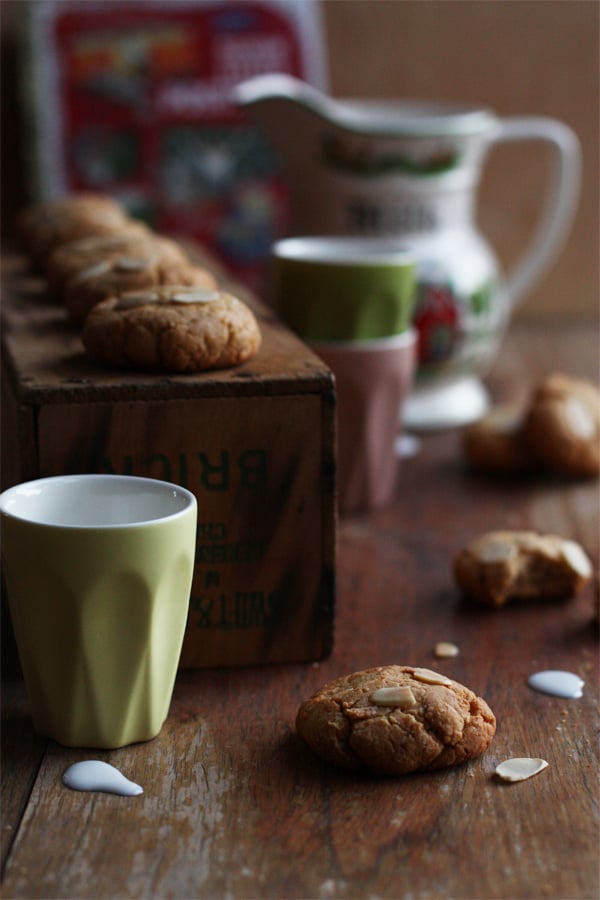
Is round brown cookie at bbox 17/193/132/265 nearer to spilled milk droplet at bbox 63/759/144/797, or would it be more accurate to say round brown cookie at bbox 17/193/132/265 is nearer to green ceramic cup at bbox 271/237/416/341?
green ceramic cup at bbox 271/237/416/341

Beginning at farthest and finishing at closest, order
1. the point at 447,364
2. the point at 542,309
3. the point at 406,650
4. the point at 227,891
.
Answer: the point at 542,309, the point at 447,364, the point at 406,650, the point at 227,891

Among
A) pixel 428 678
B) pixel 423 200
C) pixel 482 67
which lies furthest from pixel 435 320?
pixel 482 67

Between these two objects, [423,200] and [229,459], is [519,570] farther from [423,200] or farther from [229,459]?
[423,200]

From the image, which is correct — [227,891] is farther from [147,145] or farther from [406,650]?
[147,145]

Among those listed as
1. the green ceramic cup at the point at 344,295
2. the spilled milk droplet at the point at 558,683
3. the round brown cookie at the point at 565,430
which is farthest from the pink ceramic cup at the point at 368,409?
the spilled milk droplet at the point at 558,683

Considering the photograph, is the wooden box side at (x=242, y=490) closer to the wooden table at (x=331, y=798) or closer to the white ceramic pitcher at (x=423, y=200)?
the wooden table at (x=331, y=798)

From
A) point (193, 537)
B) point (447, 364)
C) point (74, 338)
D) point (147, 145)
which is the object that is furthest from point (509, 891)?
point (147, 145)

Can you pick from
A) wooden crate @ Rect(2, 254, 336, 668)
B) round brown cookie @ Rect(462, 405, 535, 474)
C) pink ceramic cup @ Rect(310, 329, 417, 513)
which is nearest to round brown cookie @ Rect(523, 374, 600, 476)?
round brown cookie @ Rect(462, 405, 535, 474)
